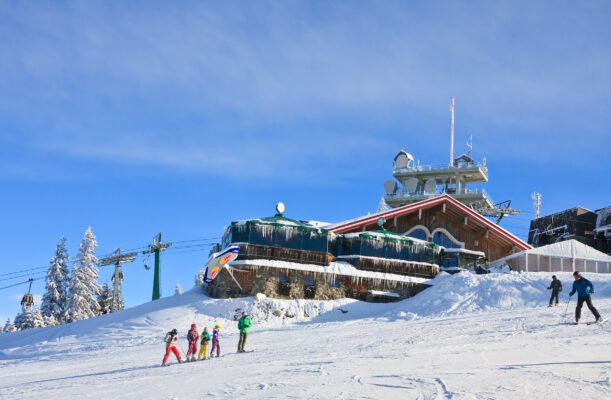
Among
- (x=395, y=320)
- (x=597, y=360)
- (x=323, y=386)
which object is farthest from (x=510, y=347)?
(x=395, y=320)

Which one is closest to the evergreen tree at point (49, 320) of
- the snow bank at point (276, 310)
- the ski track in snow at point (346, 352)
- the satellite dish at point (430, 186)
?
the snow bank at point (276, 310)

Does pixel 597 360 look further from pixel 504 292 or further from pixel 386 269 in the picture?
pixel 386 269

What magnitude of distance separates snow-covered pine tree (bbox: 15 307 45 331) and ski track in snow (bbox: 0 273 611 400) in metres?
18.8

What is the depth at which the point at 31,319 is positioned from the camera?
50000 millimetres

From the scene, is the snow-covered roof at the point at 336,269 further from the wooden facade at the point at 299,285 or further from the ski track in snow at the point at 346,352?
the ski track in snow at the point at 346,352

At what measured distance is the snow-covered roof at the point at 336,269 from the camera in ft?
108

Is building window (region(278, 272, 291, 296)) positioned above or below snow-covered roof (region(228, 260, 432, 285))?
below

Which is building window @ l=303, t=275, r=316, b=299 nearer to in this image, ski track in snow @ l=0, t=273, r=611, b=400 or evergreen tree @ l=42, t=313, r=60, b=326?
ski track in snow @ l=0, t=273, r=611, b=400

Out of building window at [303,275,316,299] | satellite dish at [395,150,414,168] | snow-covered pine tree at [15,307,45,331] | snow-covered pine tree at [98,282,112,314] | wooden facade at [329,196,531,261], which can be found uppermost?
satellite dish at [395,150,414,168]

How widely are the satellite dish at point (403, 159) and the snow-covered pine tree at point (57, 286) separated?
32621 millimetres

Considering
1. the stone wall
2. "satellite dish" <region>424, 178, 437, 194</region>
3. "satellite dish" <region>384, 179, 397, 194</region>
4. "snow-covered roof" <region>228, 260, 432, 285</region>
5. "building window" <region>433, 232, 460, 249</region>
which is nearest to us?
the stone wall

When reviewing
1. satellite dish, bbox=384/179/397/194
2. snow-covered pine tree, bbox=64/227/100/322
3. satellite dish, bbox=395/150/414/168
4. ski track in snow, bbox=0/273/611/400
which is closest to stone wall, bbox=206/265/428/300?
ski track in snow, bbox=0/273/611/400

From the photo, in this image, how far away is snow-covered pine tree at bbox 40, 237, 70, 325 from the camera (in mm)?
49969

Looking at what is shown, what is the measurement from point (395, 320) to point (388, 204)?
31.2 meters
